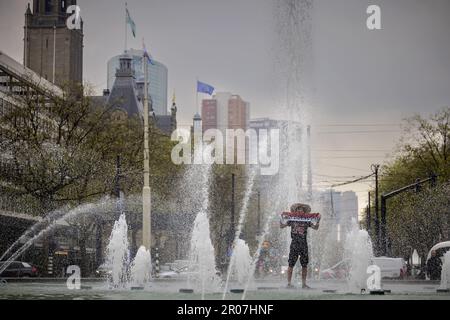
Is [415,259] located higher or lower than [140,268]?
lower

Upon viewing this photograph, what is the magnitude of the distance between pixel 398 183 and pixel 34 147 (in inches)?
1282

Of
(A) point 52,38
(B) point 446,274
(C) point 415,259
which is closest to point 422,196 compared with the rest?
(C) point 415,259

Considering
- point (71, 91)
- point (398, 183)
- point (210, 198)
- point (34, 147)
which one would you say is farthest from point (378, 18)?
point (210, 198)

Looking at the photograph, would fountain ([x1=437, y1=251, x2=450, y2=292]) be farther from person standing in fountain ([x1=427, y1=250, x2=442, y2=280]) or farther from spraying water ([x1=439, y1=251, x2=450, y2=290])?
person standing in fountain ([x1=427, y1=250, x2=442, y2=280])

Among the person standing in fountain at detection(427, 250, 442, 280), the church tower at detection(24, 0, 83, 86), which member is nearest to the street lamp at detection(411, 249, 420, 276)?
the person standing in fountain at detection(427, 250, 442, 280)

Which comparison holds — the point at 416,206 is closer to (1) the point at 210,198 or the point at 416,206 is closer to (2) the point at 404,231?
(2) the point at 404,231

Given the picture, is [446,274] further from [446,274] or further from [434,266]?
[434,266]

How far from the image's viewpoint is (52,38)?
14812 cm

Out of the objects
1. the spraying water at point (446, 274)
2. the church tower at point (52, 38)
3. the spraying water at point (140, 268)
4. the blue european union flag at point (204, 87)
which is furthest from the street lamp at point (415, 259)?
the church tower at point (52, 38)

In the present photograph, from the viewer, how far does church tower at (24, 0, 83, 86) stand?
139750 mm

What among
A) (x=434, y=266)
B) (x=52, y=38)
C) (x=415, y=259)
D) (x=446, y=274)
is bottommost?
(x=415, y=259)

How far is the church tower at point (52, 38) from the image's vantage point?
139750mm

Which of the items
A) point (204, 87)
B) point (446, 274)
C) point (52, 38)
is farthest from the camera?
point (52, 38)

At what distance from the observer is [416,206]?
61188 millimetres
